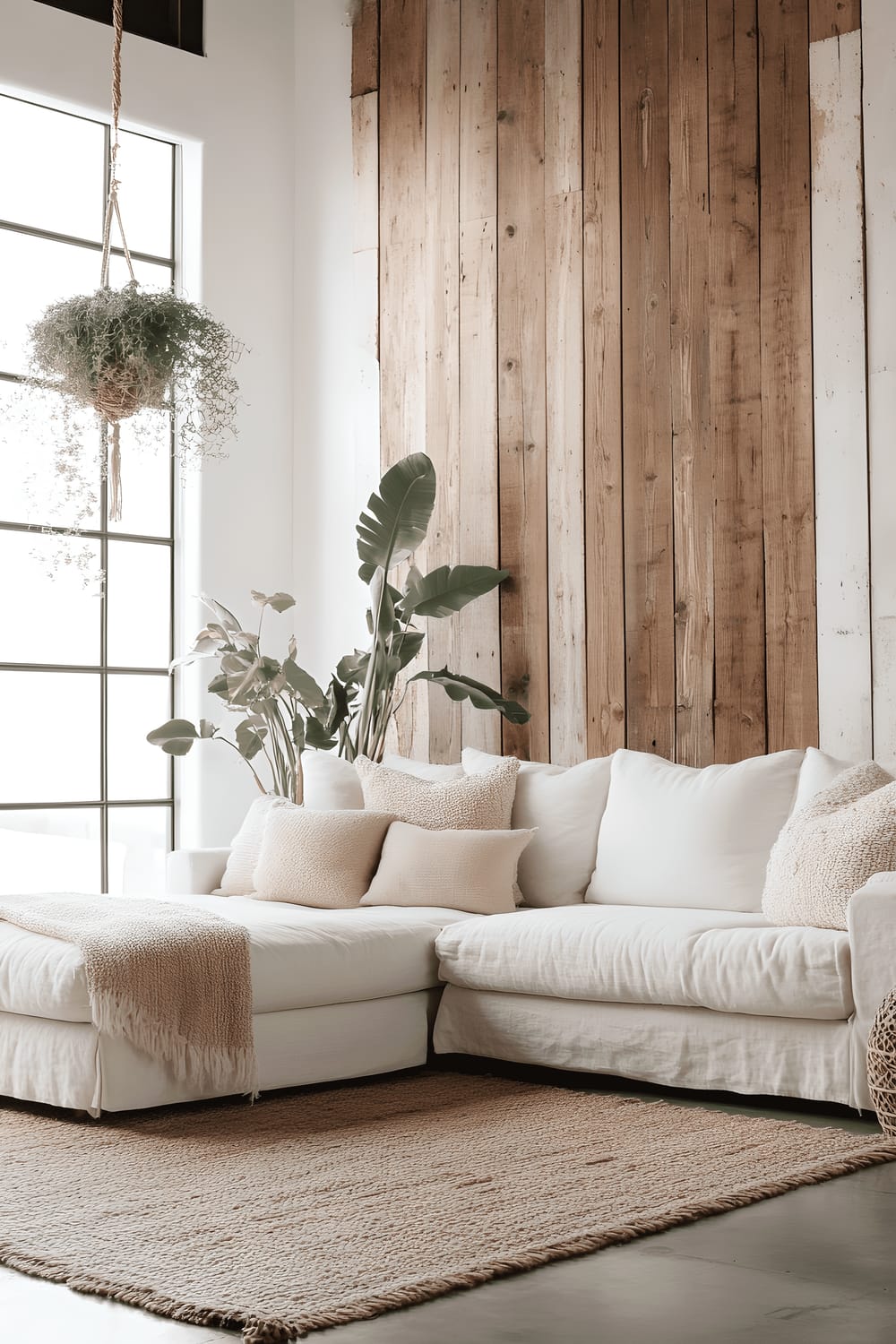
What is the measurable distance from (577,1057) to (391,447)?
288 cm

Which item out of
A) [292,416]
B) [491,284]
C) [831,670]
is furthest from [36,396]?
[831,670]

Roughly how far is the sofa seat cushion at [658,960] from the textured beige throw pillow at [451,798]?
461 mm

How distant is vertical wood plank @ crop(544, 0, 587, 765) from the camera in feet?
17.1

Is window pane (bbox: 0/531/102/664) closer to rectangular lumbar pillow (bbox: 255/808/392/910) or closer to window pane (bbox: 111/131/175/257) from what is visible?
window pane (bbox: 111/131/175/257)

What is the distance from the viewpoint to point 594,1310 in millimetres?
2023

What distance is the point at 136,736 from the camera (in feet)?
19.3

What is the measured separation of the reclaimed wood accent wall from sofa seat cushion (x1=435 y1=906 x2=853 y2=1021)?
114 centimetres

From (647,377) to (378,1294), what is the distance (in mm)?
3624

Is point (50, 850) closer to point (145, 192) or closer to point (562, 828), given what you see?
point (562, 828)

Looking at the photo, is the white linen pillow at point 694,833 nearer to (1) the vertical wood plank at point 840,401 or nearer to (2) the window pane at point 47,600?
(1) the vertical wood plank at point 840,401

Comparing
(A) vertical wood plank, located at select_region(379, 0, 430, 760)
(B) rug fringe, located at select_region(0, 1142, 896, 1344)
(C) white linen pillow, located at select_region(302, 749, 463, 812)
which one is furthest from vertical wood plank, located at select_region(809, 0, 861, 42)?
(B) rug fringe, located at select_region(0, 1142, 896, 1344)

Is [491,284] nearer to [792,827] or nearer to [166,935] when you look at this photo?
[792,827]

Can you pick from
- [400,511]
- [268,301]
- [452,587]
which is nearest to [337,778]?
[452,587]

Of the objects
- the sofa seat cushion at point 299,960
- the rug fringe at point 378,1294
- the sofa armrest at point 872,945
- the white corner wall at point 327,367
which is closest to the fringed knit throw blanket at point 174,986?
the sofa seat cushion at point 299,960
